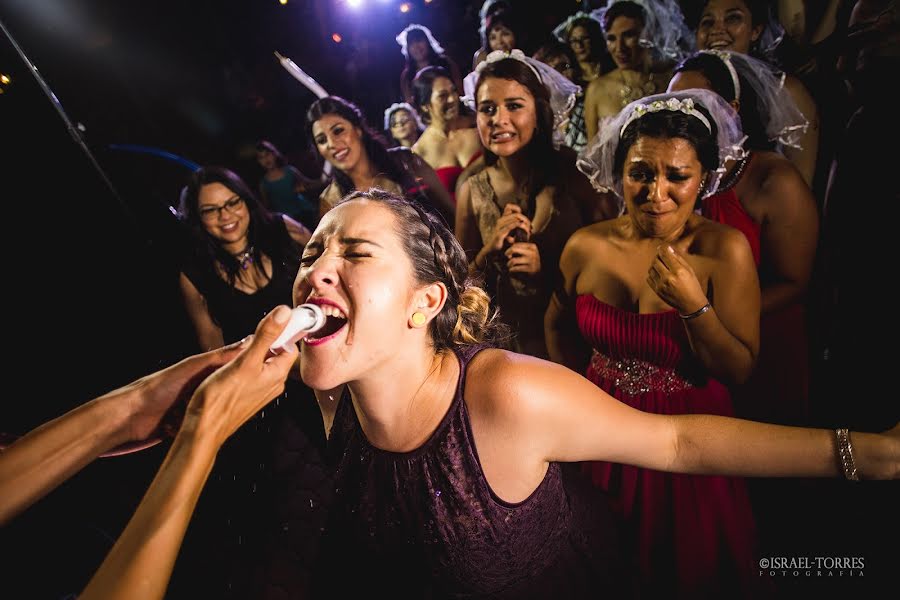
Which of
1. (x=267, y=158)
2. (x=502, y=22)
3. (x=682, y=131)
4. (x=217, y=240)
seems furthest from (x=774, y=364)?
(x=267, y=158)

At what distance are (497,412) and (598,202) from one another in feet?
7.92

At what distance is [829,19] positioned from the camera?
13.6 ft

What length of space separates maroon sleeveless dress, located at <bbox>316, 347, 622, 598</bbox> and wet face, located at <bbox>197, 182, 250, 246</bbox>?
2554 mm

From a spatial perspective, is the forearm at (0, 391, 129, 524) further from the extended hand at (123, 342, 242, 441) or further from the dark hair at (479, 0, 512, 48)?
the dark hair at (479, 0, 512, 48)

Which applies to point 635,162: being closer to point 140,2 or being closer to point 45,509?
point 45,509

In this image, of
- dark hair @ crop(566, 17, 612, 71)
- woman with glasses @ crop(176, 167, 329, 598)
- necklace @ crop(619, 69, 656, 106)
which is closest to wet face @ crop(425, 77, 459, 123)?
dark hair @ crop(566, 17, 612, 71)

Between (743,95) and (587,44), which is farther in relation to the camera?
(587,44)

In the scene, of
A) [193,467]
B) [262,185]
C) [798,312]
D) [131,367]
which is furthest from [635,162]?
[262,185]

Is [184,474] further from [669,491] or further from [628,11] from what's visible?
[628,11]

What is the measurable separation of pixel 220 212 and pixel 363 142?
1.63m

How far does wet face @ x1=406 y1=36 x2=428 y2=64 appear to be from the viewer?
6.59m

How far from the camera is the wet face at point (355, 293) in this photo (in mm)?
1550

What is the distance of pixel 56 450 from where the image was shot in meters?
1.45

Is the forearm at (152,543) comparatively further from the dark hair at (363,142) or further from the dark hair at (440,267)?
the dark hair at (363,142)
